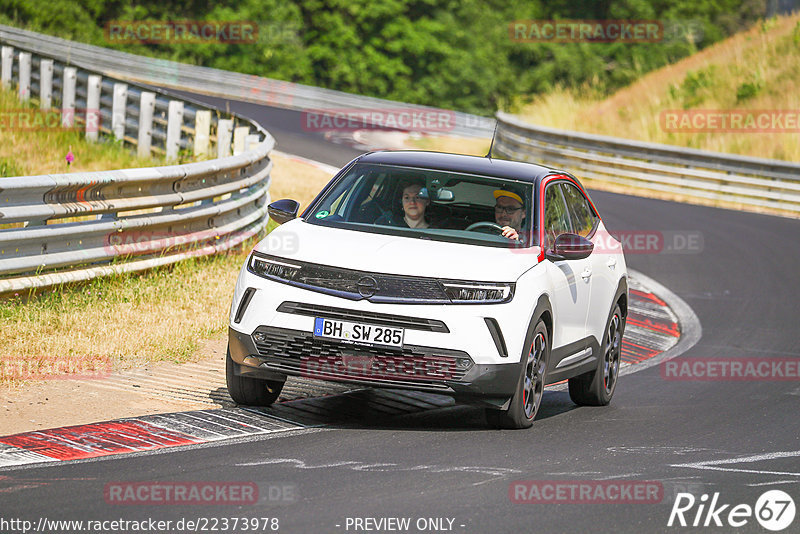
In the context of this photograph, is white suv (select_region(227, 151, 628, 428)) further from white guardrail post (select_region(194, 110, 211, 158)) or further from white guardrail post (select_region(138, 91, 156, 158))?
white guardrail post (select_region(138, 91, 156, 158))

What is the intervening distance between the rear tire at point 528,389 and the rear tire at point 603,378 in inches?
58.2

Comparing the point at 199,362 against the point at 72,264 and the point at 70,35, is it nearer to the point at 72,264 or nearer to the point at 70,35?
the point at 72,264

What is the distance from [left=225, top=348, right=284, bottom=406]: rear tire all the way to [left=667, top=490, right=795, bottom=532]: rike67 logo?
2918 millimetres

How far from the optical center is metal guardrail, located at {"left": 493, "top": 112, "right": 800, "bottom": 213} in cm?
2695

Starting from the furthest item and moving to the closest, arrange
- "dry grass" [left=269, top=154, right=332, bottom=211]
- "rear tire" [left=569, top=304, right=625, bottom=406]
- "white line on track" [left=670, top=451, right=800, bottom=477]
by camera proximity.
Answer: "dry grass" [left=269, top=154, right=332, bottom=211] < "rear tire" [left=569, top=304, right=625, bottom=406] < "white line on track" [left=670, top=451, right=800, bottom=477]

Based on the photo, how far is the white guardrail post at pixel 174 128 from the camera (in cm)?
2072

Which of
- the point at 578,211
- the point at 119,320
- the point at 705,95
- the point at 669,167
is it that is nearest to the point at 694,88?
the point at 705,95

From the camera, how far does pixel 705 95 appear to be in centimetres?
3697

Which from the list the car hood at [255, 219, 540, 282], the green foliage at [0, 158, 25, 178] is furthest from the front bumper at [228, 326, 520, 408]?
the green foliage at [0, 158, 25, 178]

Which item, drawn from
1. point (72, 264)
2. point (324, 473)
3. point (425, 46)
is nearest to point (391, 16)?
point (425, 46)

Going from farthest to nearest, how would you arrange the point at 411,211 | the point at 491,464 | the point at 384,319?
1. the point at 411,211
2. the point at 384,319
3. the point at 491,464

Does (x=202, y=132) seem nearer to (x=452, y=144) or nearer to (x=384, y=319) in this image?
(x=384, y=319)

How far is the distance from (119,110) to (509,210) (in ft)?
48.8

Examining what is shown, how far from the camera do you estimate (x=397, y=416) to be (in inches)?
343
